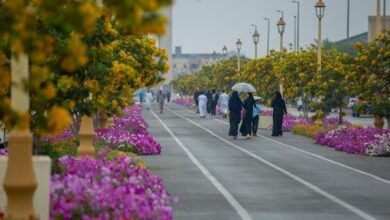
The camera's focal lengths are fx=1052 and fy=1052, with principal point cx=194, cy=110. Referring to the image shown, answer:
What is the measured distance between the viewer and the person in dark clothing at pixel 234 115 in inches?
1590

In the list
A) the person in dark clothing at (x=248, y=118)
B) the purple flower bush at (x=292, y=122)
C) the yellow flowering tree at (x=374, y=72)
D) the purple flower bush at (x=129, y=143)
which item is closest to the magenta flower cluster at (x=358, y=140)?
the yellow flowering tree at (x=374, y=72)

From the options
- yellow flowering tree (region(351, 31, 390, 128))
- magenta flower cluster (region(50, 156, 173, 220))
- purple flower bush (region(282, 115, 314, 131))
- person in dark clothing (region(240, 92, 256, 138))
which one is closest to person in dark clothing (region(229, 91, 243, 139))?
person in dark clothing (region(240, 92, 256, 138))

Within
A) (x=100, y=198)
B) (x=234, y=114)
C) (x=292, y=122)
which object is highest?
(x=234, y=114)

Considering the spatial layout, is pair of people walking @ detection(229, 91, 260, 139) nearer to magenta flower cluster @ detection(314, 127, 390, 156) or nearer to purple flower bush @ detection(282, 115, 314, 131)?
magenta flower cluster @ detection(314, 127, 390, 156)

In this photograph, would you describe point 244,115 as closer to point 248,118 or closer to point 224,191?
point 248,118

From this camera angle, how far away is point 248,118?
41.0m

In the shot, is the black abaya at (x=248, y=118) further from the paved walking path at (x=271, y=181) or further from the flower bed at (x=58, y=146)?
the flower bed at (x=58, y=146)

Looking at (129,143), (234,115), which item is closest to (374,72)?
(234,115)

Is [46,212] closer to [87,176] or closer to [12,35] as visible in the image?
[87,176]

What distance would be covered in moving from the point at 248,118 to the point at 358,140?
8499 millimetres

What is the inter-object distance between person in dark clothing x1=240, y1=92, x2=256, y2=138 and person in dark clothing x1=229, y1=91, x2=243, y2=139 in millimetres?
251

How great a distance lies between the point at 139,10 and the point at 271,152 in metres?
25.4

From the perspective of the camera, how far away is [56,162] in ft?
45.4

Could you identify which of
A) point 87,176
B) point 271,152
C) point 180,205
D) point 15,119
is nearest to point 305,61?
point 271,152
